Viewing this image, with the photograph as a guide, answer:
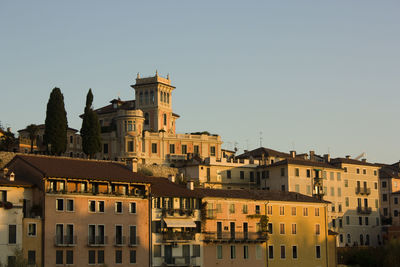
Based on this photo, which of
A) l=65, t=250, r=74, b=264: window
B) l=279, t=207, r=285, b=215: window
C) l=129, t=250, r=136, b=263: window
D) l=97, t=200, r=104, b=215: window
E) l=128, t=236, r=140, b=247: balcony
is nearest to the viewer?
l=65, t=250, r=74, b=264: window

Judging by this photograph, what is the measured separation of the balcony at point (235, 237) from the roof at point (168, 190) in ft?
15.1

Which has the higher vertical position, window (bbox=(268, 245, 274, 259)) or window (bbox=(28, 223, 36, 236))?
window (bbox=(28, 223, 36, 236))

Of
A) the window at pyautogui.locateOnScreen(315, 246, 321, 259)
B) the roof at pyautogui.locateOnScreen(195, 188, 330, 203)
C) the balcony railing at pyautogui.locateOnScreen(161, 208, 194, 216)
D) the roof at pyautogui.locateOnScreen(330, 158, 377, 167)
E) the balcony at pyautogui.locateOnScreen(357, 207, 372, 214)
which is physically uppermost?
the roof at pyautogui.locateOnScreen(330, 158, 377, 167)

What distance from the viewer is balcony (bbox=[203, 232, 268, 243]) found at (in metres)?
85.7

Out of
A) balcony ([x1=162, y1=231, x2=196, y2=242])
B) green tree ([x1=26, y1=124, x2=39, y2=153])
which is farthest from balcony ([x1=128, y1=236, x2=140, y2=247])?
green tree ([x1=26, y1=124, x2=39, y2=153])

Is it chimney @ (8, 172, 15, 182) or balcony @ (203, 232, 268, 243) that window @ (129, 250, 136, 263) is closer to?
balcony @ (203, 232, 268, 243)

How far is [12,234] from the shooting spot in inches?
2731

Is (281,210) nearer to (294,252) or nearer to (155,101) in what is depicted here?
(294,252)

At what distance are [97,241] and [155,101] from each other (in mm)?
63917

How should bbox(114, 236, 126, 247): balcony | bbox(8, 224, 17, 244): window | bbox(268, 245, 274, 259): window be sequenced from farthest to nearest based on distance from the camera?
bbox(268, 245, 274, 259): window < bbox(114, 236, 126, 247): balcony < bbox(8, 224, 17, 244): window

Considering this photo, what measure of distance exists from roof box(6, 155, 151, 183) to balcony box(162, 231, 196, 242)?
5.89 m

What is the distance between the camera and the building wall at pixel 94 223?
72.0 metres

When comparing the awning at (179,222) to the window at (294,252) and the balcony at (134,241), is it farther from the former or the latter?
the window at (294,252)

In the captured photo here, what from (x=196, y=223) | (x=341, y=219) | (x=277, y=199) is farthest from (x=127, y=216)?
(x=341, y=219)
